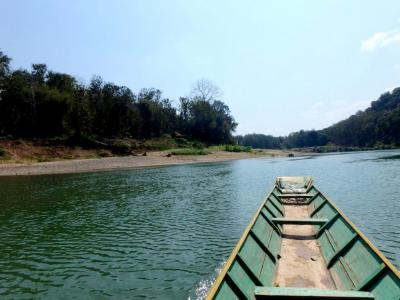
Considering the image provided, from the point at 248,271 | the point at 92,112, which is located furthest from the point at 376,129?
the point at 248,271

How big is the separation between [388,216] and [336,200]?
5524mm

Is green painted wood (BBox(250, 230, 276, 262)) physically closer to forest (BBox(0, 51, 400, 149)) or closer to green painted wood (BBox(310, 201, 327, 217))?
green painted wood (BBox(310, 201, 327, 217))

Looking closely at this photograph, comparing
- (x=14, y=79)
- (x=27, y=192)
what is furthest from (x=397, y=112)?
(x=27, y=192)

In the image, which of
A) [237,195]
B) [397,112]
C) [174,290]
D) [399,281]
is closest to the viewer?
[399,281]

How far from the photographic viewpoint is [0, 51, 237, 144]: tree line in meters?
72.2

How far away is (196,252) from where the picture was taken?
13.6 meters

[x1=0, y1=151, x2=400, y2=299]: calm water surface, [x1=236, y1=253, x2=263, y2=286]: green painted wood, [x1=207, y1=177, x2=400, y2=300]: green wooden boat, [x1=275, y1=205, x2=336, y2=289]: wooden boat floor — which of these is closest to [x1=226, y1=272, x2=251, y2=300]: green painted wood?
[x1=207, y1=177, x2=400, y2=300]: green wooden boat

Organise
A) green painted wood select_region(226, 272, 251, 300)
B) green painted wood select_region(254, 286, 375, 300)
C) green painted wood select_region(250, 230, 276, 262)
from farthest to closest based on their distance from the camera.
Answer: green painted wood select_region(250, 230, 276, 262), green painted wood select_region(226, 272, 251, 300), green painted wood select_region(254, 286, 375, 300)

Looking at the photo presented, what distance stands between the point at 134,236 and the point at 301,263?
358 inches

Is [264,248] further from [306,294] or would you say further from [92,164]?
[92,164]

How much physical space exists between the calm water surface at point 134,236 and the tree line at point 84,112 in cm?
4673

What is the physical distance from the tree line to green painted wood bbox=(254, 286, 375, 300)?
70605 mm

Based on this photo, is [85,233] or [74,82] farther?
[74,82]

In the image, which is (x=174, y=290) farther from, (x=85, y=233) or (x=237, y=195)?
(x=237, y=195)
